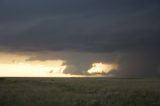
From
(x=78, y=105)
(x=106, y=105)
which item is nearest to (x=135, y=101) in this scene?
(x=106, y=105)

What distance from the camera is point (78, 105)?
2339 centimetres

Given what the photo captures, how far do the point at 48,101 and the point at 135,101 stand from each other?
7.82m

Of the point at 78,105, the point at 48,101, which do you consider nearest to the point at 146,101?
the point at 78,105

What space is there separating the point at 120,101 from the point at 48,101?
6.37 m

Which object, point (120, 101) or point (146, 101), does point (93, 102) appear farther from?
point (146, 101)

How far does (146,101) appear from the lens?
26.8 meters

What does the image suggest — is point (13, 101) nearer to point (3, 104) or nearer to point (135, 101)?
point (3, 104)

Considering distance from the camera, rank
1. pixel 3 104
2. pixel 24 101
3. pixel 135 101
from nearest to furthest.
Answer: pixel 3 104 → pixel 24 101 → pixel 135 101

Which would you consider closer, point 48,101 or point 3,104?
point 3,104

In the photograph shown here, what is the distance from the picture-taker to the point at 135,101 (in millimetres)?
26562

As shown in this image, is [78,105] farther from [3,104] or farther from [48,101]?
[3,104]

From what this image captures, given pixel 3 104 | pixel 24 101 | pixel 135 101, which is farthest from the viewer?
pixel 135 101

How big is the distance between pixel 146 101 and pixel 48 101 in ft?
29.2

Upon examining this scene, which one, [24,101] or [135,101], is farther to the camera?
[135,101]
